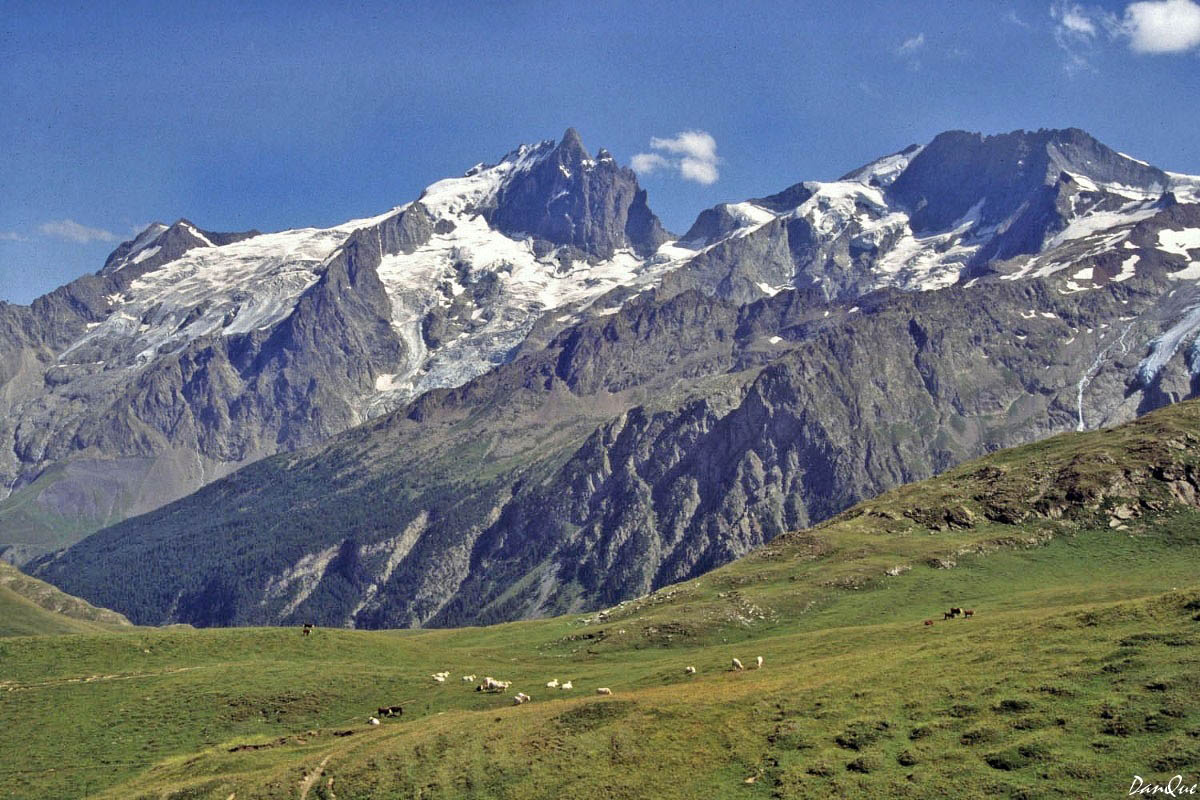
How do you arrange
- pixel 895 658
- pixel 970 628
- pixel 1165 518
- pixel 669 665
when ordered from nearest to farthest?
pixel 895 658, pixel 970 628, pixel 669 665, pixel 1165 518

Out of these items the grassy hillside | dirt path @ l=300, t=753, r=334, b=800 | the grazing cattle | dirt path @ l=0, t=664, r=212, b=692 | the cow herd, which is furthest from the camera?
the cow herd

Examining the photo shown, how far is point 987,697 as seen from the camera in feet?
241

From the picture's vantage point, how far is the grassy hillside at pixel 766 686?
221 feet

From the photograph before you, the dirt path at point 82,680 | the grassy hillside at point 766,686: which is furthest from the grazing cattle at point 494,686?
the dirt path at point 82,680

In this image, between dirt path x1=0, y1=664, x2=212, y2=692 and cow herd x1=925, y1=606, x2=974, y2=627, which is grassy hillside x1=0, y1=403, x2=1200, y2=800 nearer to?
dirt path x1=0, y1=664, x2=212, y2=692

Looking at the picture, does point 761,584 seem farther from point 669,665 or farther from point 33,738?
point 33,738

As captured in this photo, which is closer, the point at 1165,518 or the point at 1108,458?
the point at 1165,518

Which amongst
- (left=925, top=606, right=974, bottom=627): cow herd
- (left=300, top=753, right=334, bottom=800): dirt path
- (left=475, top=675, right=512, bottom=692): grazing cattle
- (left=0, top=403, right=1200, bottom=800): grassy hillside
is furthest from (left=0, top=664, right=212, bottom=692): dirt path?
(left=925, top=606, right=974, bottom=627): cow herd

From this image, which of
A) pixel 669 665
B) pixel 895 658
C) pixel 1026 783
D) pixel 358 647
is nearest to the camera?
pixel 1026 783

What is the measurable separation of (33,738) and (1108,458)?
172749 mm

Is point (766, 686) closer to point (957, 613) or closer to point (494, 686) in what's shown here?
point (494, 686)

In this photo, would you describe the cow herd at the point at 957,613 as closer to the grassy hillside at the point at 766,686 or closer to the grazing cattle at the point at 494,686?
the grassy hillside at the point at 766,686

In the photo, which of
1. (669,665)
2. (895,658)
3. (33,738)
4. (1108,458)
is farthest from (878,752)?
(1108,458)

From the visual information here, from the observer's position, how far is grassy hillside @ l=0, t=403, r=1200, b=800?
67438mm
